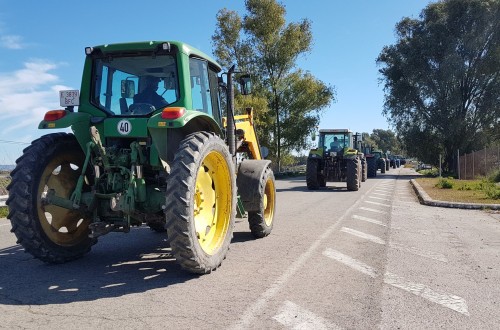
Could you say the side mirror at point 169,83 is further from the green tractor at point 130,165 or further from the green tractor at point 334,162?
the green tractor at point 334,162

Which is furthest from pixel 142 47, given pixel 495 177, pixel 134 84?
pixel 495 177

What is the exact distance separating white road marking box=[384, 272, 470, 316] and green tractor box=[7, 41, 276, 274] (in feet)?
6.66

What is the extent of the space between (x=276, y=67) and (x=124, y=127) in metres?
33.0

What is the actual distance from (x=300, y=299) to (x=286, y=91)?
33969mm

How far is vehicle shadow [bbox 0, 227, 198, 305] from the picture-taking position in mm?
4512

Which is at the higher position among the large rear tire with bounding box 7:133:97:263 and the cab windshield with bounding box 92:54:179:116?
the cab windshield with bounding box 92:54:179:116

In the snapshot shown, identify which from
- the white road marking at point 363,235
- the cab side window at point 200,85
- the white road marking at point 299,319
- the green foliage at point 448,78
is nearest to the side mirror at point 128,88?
the cab side window at point 200,85

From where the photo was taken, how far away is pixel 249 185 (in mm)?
7352

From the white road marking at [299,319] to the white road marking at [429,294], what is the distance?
132 cm

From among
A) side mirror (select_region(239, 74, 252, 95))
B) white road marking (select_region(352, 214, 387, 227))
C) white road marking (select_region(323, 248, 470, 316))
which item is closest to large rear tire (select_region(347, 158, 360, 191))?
white road marking (select_region(352, 214, 387, 227))

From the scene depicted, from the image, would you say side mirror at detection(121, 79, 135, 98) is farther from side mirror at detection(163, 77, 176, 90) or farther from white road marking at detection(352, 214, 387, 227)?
white road marking at detection(352, 214, 387, 227)

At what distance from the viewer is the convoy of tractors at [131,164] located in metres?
5.10

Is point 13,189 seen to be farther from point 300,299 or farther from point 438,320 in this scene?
point 438,320

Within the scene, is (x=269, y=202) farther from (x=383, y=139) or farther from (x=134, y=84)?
(x=383, y=139)
